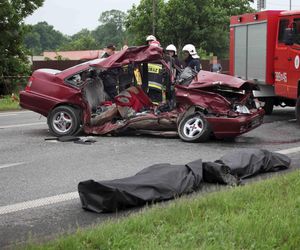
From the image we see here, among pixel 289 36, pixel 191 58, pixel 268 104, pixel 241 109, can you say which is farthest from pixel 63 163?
pixel 268 104

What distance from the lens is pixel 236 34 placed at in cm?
1562

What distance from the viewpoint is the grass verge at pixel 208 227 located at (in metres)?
4.19

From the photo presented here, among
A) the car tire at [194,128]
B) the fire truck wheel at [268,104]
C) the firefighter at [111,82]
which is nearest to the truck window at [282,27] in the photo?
the fire truck wheel at [268,104]

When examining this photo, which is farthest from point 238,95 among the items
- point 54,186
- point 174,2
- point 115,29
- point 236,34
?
point 115,29

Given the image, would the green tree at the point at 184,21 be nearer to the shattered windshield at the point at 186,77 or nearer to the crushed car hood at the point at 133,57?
the crushed car hood at the point at 133,57

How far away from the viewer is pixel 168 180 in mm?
6199

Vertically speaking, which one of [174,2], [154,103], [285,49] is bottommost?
[154,103]

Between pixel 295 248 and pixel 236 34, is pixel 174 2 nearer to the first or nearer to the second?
pixel 236 34

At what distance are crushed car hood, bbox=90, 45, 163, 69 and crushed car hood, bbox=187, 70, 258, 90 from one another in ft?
3.44

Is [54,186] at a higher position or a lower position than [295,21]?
lower

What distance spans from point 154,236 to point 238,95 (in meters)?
6.29

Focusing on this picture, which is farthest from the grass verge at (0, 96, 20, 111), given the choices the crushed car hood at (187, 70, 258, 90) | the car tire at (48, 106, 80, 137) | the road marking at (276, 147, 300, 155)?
the road marking at (276, 147, 300, 155)

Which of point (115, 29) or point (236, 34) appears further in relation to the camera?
point (115, 29)

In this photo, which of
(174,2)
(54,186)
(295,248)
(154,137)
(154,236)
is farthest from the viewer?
(174,2)
